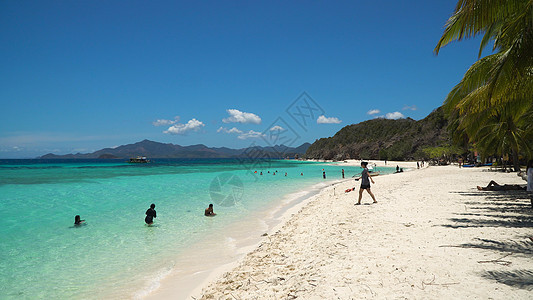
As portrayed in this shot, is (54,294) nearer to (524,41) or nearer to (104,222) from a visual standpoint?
(104,222)

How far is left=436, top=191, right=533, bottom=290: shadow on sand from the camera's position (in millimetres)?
3322

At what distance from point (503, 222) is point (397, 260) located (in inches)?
155

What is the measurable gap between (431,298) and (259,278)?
102 inches

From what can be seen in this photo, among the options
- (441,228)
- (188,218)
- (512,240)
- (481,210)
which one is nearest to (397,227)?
(441,228)

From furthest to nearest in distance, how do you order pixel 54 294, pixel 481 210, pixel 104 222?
pixel 104 222 → pixel 481 210 → pixel 54 294

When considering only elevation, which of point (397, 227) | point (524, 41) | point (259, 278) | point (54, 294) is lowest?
point (54, 294)

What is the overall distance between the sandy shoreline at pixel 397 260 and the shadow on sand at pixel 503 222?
0.05ft

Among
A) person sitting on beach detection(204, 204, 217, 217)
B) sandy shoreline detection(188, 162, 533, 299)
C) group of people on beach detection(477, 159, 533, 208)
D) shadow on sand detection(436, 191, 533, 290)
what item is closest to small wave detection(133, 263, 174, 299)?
sandy shoreline detection(188, 162, 533, 299)

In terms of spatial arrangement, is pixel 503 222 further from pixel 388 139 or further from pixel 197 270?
pixel 388 139

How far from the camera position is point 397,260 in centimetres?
421

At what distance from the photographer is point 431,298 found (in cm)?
298

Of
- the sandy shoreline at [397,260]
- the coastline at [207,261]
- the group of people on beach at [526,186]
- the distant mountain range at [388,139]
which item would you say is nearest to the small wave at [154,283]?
the coastline at [207,261]

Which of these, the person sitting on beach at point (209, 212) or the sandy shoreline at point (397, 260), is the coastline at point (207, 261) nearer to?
the sandy shoreline at point (397, 260)

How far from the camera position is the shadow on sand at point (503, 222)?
3.32 m
